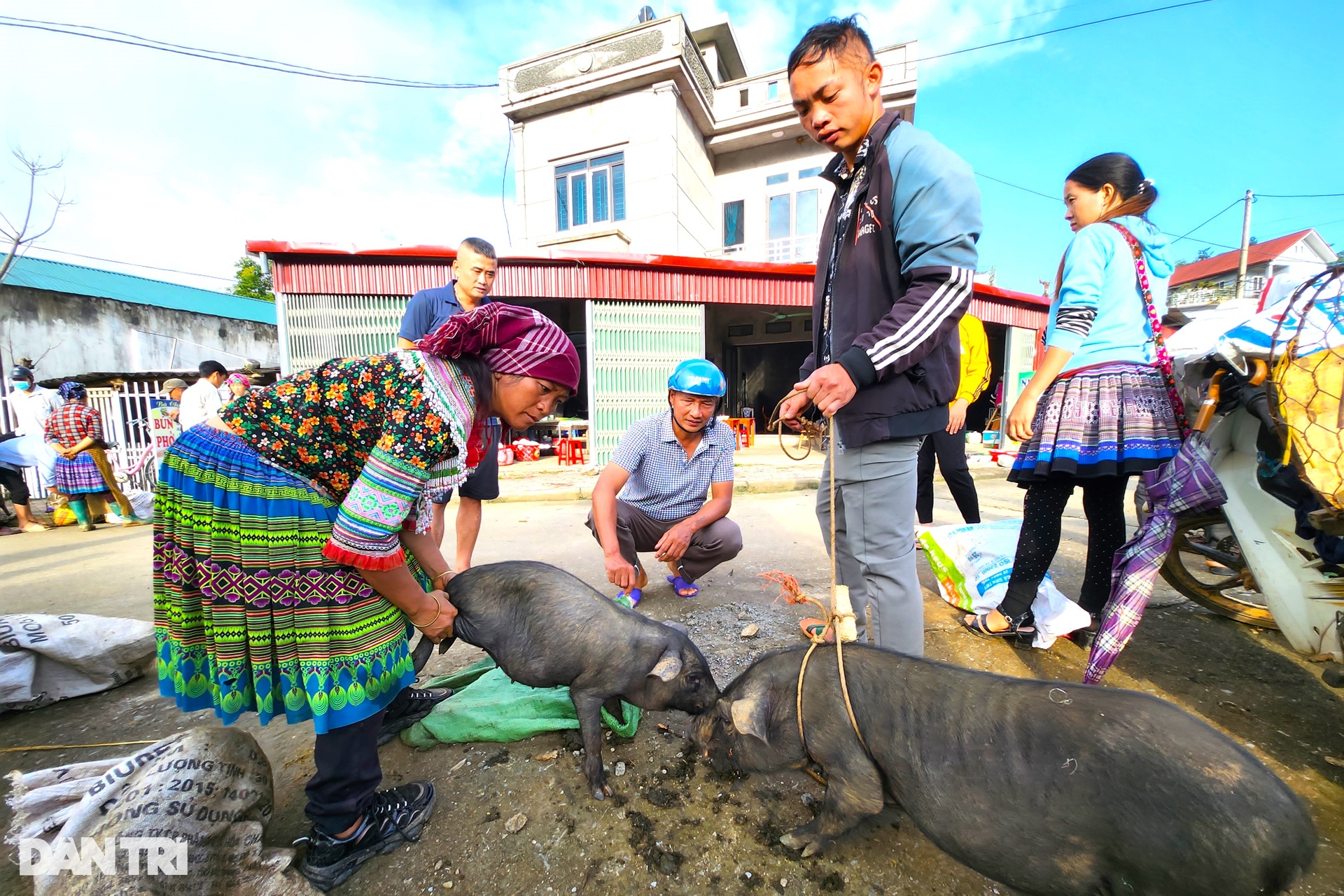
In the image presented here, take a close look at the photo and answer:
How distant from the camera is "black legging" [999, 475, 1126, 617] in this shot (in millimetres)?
2695

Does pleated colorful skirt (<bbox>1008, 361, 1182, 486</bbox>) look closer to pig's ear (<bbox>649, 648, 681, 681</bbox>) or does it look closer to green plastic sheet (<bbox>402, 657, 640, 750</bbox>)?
pig's ear (<bbox>649, 648, 681, 681</bbox>)

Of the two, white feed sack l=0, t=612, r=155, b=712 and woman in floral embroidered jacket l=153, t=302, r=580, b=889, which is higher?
woman in floral embroidered jacket l=153, t=302, r=580, b=889

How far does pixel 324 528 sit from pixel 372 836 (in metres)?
1.02

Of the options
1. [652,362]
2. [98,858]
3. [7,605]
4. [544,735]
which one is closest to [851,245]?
[544,735]

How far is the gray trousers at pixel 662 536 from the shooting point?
358 cm

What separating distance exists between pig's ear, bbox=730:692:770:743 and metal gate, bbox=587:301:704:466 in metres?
8.04

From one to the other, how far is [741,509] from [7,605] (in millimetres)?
6288

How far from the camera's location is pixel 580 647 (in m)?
2.15

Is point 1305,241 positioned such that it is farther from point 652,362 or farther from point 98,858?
point 98,858

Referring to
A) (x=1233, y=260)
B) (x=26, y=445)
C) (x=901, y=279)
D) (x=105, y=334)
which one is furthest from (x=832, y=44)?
(x=1233, y=260)

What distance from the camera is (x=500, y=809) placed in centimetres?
192

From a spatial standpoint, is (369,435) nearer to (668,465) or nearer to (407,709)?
(407,709)

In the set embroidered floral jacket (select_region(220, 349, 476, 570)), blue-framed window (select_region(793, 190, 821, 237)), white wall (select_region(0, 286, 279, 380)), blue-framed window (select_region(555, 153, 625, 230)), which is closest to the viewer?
embroidered floral jacket (select_region(220, 349, 476, 570))

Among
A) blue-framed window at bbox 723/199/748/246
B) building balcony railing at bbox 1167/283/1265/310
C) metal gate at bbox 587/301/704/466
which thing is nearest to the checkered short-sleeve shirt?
metal gate at bbox 587/301/704/466
